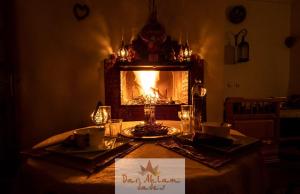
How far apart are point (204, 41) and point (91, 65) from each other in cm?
141

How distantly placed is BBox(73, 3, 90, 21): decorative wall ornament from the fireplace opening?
2.69 ft

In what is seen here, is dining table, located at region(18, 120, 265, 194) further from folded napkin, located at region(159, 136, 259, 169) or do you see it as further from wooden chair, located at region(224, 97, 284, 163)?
wooden chair, located at region(224, 97, 284, 163)

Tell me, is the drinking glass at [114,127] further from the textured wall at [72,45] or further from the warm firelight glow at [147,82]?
the warm firelight glow at [147,82]

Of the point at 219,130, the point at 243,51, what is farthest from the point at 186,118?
the point at 243,51

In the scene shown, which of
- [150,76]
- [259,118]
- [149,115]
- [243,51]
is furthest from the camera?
[243,51]

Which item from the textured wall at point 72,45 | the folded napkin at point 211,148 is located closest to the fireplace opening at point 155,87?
the textured wall at point 72,45

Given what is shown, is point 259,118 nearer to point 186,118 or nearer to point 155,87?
point 155,87

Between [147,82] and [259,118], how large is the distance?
1.39m

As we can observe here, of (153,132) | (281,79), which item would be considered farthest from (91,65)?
(281,79)

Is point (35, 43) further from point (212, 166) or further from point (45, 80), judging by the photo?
point (212, 166)

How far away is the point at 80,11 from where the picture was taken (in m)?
2.89

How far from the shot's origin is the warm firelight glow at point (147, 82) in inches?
124

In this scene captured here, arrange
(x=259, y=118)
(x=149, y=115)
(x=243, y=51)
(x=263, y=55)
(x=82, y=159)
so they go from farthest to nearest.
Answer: (x=263, y=55)
(x=243, y=51)
(x=259, y=118)
(x=149, y=115)
(x=82, y=159)

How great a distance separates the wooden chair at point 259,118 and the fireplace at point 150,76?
55 centimetres
